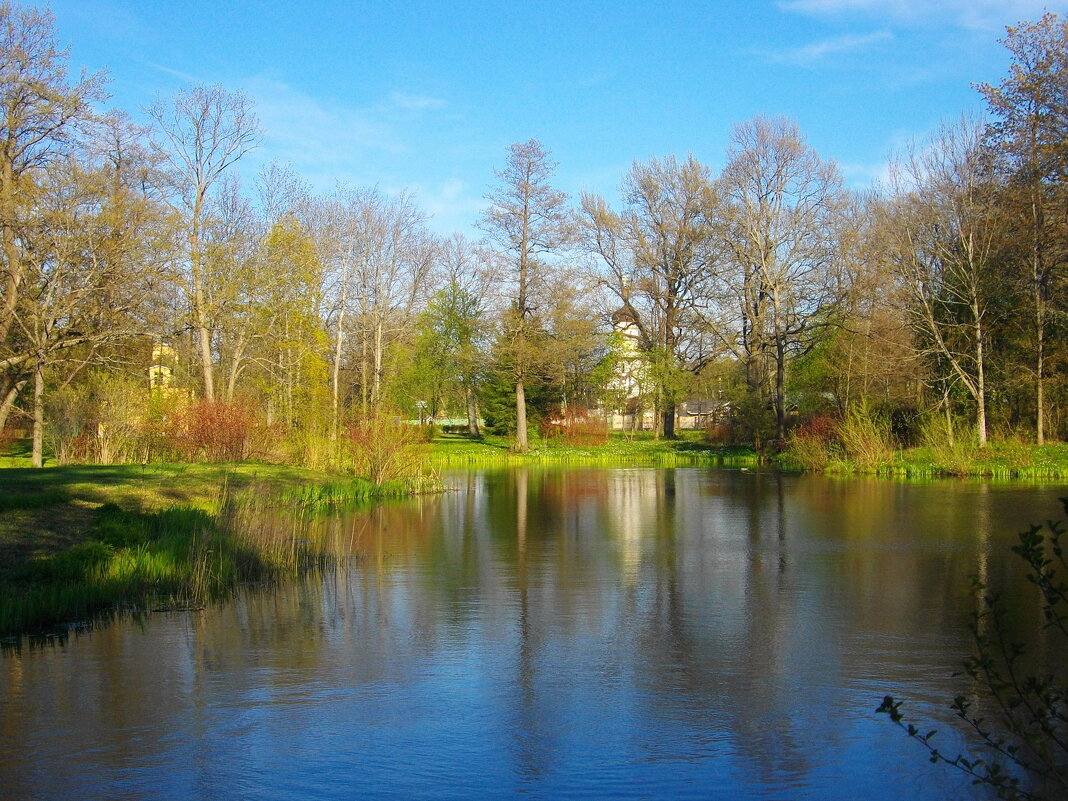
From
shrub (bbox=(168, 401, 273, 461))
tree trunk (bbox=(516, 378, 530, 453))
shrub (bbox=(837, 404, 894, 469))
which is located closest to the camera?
shrub (bbox=(168, 401, 273, 461))

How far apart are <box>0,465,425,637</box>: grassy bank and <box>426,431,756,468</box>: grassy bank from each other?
19.6 m

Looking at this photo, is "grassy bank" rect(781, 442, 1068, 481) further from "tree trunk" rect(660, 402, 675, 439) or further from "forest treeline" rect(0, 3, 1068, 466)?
"tree trunk" rect(660, 402, 675, 439)

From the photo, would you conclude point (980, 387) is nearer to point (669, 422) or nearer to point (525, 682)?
point (669, 422)

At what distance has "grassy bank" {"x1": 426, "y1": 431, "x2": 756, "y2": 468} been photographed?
3891 cm

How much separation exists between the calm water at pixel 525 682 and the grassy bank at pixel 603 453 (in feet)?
76.5

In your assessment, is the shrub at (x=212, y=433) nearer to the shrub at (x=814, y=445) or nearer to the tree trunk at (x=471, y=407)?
the shrub at (x=814, y=445)

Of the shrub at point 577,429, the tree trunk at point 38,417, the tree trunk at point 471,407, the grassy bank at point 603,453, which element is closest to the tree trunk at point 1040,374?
the grassy bank at point 603,453

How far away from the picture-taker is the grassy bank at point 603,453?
128ft

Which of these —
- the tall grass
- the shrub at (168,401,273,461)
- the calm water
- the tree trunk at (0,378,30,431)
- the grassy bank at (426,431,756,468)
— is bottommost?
the calm water

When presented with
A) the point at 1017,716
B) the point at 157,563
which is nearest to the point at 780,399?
the point at 157,563

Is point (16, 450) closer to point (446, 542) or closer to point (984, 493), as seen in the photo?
point (446, 542)

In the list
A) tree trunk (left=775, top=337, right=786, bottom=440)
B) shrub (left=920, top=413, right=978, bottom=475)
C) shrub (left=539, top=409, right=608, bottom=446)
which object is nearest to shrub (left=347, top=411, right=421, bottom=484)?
shrub (left=920, top=413, right=978, bottom=475)

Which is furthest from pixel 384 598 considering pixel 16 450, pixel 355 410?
pixel 16 450

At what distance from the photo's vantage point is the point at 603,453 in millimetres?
42531
